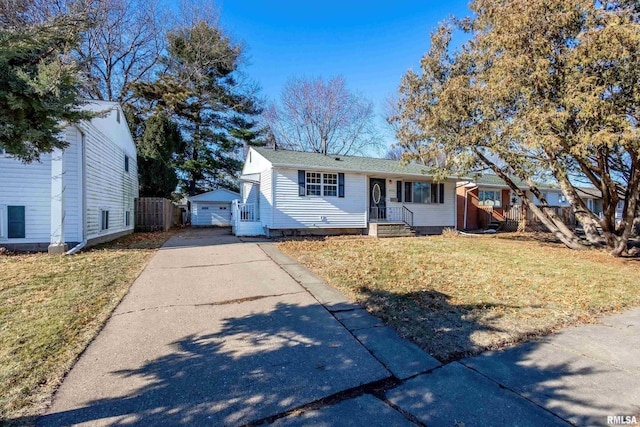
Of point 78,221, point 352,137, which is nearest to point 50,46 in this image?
point 78,221

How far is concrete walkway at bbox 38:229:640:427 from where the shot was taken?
237 centimetres

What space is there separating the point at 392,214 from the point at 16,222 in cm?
1401

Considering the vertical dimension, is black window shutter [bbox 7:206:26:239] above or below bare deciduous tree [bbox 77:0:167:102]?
below

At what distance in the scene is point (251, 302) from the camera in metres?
4.93

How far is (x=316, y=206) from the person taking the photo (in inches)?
533

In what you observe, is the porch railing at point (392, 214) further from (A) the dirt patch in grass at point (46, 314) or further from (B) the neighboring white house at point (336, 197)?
(A) the dirt patch in grass at point (46, 314)

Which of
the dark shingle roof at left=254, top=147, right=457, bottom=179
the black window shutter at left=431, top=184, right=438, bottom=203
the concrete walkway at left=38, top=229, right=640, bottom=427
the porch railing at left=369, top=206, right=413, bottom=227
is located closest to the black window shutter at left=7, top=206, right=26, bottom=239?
the concrete walkway at left=38, top=229, right=640, bottom=427

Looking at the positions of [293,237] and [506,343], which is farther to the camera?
[293,237]

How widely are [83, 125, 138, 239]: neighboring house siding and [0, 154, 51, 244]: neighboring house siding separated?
996mm

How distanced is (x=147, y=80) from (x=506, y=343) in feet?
93.3

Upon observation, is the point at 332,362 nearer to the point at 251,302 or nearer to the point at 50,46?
the point at 251,302

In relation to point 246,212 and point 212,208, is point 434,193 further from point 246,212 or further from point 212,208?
point 212,208

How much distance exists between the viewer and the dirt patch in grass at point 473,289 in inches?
154

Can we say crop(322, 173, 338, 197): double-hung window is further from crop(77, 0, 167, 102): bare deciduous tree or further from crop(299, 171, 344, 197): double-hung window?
crop(77, 0, 167, 102): bare deciduous tree
